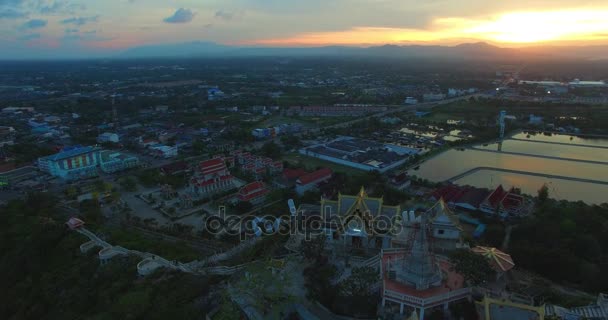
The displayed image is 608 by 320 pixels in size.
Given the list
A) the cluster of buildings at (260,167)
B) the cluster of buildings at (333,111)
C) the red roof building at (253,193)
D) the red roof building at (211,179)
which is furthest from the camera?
the cluster of buildings at (333,111)

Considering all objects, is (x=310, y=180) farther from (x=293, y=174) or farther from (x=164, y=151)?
(x=164, y=151)

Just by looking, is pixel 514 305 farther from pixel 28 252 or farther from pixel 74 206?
pixel 74 206

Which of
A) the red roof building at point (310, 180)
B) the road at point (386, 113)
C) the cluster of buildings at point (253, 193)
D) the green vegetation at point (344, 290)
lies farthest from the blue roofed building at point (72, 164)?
the green vegetation at point (344, 290)

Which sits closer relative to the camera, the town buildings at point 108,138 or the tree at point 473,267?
the tree at point 473,267

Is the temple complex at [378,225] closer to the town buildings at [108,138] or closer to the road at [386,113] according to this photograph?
the road at [386,113]

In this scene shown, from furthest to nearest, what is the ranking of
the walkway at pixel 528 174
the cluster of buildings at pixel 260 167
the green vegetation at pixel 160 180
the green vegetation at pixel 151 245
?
the cluster of buildings at pixel 260 167 < the green vegetation at pixel 160 180 < the walkway at pixel 528 174 < the green vegetation at pixel 151 245

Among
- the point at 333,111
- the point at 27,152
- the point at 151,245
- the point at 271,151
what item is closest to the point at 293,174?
the point at 271,151
